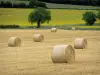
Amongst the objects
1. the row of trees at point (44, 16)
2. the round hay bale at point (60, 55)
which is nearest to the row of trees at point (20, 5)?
the row of trees at point (44, 16)

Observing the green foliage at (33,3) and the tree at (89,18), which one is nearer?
the tree at (89,18)

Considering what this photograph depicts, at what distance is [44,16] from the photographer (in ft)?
254

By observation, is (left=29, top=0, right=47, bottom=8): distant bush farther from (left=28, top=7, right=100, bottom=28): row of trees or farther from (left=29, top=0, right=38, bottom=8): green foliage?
(left=28, top=7, right=100, bottom=28): row of trees

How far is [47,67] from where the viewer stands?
43.5 feet

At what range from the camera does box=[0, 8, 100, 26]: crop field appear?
73594 mm

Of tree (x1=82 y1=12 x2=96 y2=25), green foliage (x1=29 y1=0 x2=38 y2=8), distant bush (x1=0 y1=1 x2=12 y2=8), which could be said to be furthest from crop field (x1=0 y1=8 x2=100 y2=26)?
green foliage (x1=29 y1=0 x2=38 y2=8)

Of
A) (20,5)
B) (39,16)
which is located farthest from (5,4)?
(39,16)

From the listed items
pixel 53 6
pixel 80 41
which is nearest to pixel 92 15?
pixel 53 6

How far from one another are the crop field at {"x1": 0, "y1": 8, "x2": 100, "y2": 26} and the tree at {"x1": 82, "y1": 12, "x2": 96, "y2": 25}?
1.26 meters

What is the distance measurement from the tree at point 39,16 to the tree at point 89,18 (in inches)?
318

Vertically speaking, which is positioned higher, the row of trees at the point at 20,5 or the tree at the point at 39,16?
the row of trees at the point at 20,5

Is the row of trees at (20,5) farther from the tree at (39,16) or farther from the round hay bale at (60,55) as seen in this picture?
the round hay bale at (60,55)

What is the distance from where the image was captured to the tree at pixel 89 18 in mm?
73125

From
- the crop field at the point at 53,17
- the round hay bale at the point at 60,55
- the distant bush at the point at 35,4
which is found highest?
the round hay bale at the point at 60,55
